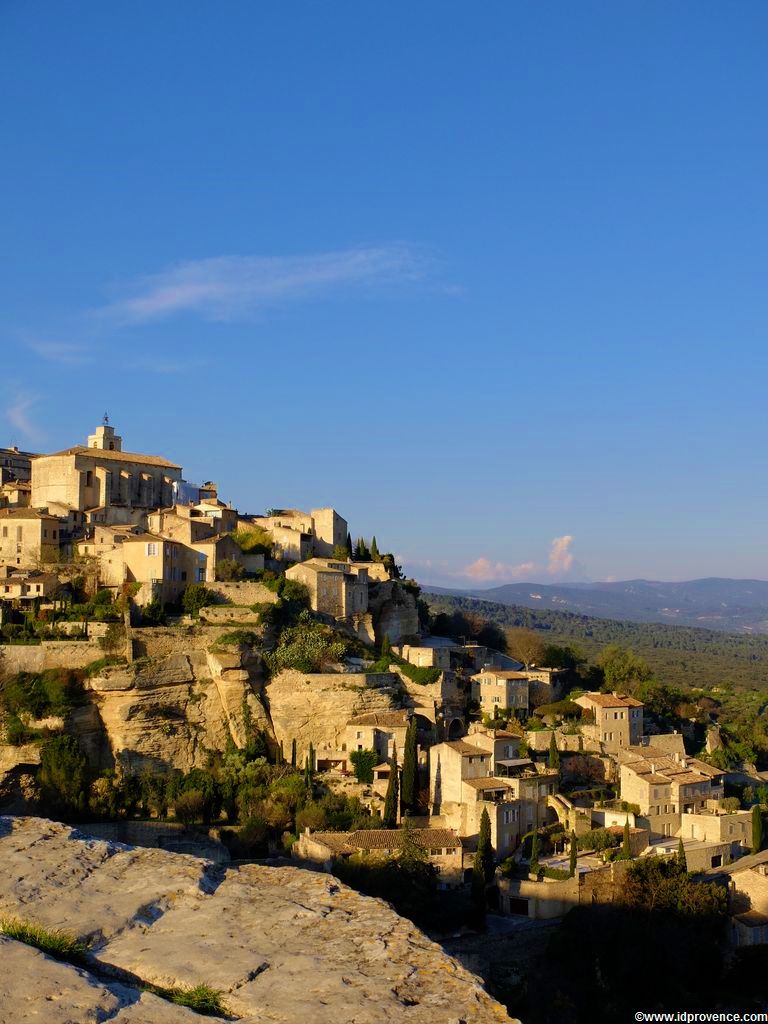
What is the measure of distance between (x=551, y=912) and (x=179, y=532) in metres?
24.4

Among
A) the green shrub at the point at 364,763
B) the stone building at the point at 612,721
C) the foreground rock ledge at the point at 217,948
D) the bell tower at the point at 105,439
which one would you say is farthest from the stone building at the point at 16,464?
the foreground rock ledge at the point at 217,948

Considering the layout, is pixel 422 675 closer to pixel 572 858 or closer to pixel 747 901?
pixel 572 858

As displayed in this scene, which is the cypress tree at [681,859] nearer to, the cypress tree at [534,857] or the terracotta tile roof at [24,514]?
the cypress tree at [534,857]

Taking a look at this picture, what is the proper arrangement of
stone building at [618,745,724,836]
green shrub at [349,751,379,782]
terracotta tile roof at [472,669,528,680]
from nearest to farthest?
stone building at [618,745,724,836]
green shrub at [349,751,379,782]
terracotta tile roof at [472,669,528,680]

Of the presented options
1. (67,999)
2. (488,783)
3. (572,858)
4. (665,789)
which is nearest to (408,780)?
(488,783)

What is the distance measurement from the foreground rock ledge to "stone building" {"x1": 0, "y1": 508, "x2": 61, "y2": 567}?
42.3 metres

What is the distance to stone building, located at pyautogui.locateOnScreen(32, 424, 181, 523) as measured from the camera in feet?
178

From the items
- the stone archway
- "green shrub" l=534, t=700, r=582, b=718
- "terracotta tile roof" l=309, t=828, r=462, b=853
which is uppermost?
"green shrub" l=534, t=700, r=582, b=718

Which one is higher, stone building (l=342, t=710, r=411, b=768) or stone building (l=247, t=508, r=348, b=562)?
stone building (l=247, t=508, r=348, b=562)

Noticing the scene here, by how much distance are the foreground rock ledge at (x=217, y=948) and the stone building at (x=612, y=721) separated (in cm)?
3974

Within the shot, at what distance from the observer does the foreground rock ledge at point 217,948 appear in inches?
230

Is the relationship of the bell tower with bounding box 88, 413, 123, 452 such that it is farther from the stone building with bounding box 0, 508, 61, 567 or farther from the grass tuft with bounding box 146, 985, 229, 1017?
the grass tuft with bounding box 146, 985, 229, 1017

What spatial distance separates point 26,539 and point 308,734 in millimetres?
17073

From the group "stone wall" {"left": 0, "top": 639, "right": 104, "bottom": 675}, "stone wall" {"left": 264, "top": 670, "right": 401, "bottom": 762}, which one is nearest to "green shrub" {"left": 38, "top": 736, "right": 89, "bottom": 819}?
"stone wall" {"left": 0, "top": 639, "right": 104, "bottom": 675}
